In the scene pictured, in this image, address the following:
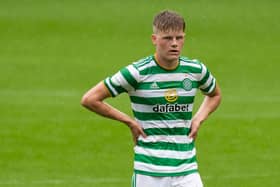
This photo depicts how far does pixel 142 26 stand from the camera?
36.0 meters

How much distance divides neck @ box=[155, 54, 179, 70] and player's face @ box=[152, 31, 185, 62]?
0.19ft

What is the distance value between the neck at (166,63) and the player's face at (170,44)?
2.3 inches

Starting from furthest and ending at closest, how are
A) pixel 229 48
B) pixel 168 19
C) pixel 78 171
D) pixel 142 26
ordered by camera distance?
pixel 142 26 < pixel 229 48 < pixel 78 171 < pixel 168 19

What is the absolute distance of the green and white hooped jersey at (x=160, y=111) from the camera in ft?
33.8

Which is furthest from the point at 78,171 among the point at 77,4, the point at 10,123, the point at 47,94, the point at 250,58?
the point at 77,4

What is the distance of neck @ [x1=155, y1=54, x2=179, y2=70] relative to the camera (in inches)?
404

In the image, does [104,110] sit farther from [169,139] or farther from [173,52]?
[173,52]

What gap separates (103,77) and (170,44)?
1651cm

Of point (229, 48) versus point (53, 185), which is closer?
point (53, 185)

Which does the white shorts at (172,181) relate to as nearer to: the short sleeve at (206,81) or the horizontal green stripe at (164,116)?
the horizontal green stripe at (164,116)

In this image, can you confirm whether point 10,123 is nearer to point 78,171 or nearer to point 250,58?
point 78,171

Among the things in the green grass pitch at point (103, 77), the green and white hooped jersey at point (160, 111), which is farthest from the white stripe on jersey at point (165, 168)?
the green grass pitch at point (103, 77)

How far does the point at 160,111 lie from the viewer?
33.8 feet

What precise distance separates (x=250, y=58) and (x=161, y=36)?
2007 cm
